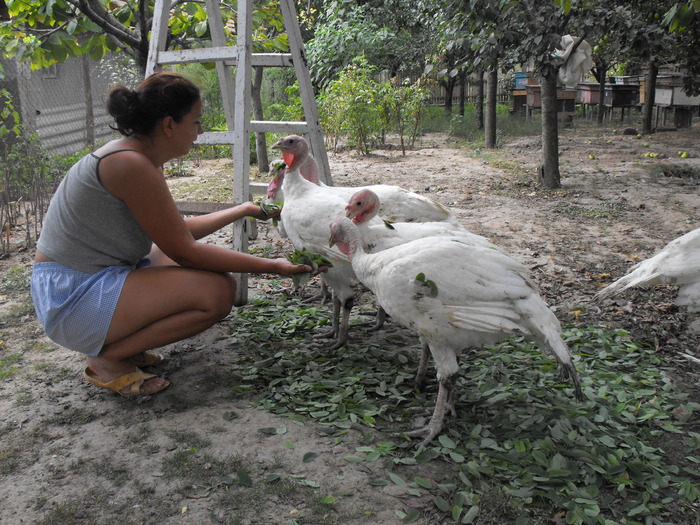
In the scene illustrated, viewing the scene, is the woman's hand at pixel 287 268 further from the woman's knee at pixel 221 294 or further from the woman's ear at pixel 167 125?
the woman's ear at pixel 167 125

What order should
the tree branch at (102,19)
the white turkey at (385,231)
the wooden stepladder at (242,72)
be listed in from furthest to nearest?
the tree branch at (102,19) < the wooden stepladder at (242,72) < the white turkey at (385,231)

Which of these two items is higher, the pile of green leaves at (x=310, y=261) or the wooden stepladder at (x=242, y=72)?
the wooden stepladder at (x=242, y=72)

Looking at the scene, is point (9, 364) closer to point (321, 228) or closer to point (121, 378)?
point (121, 378)

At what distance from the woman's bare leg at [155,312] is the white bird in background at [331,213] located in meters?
0.81

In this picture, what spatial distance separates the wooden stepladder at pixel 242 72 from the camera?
3.92m

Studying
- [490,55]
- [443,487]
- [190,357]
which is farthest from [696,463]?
[490,55]

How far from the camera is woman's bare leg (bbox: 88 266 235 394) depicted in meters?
2.96

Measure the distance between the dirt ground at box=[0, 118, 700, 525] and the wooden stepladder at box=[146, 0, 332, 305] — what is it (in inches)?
41.0

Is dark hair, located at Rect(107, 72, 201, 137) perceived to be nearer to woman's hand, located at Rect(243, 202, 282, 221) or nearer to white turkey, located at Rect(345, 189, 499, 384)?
woman's hand, located at Rect(243, 202, 282, 221)

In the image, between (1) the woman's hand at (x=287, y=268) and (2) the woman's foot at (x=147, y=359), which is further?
(2) the woman's foot at (x=147, y=359)

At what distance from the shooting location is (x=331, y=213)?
373 centimetres

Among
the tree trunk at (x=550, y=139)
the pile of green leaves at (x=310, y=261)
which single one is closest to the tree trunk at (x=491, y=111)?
the tree trunk at (x=550, y=139)

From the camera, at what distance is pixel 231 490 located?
237 cm

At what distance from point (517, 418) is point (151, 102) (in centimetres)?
242
